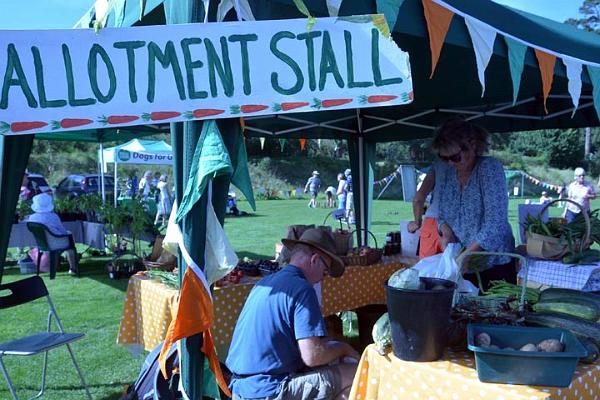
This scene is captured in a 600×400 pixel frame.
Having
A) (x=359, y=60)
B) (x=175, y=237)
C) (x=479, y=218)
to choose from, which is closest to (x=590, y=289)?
(x=479, y=218)

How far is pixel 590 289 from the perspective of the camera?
3.16 meters

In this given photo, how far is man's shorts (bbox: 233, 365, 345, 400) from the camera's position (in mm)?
2178

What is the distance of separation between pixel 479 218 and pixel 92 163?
33578mm

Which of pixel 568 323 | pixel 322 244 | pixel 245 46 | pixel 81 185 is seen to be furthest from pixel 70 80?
pixel 81 185

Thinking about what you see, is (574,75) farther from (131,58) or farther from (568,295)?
(131,58)

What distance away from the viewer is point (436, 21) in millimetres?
2488

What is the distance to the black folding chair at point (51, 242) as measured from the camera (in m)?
7.09

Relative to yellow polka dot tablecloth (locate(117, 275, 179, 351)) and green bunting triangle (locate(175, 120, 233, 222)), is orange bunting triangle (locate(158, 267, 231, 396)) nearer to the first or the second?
A: green bunting triangle (locate(175, 120, 233, 222))

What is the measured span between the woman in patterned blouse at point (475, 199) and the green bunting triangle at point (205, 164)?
1.53 m

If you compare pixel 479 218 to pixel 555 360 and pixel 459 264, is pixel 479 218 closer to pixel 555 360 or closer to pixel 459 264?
pixel 459 264

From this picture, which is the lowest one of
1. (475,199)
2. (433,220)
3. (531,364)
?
(531,364)

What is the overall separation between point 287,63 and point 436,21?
3.49ft

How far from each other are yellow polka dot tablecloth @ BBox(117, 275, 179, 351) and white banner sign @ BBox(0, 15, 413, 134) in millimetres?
1498

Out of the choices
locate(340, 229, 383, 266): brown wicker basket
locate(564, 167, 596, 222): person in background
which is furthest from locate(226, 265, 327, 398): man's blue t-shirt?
locate(564, 167, 596, 222): person in background
